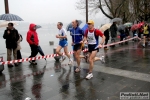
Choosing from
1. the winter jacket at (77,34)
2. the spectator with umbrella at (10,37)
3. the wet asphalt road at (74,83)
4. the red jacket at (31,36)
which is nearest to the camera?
the wet asphalt road at (74,83)

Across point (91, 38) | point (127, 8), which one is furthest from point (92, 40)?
point (127, 8)

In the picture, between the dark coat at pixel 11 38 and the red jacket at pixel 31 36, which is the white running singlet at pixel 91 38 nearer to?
the red jacket at pixel 31 36

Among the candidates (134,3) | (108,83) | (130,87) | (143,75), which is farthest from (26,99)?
(134,3)

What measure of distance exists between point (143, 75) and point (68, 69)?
101 inches

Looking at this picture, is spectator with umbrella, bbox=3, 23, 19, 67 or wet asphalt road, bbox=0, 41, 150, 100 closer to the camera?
wet asphalt road, bbox=0, 41, 150, 100

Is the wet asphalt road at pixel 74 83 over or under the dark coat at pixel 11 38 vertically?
under

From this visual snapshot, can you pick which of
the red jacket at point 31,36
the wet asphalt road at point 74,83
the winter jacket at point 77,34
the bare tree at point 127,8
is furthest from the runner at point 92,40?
the bare tree at point 127,8

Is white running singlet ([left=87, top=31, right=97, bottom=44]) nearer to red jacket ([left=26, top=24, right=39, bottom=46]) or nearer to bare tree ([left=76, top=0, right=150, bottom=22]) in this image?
red jacket ([left=26, top=24, right=39, bottom=46])

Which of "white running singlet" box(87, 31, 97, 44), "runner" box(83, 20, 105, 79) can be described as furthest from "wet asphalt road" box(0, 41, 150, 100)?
"white running singlet" box(87, 31, 97, 44)

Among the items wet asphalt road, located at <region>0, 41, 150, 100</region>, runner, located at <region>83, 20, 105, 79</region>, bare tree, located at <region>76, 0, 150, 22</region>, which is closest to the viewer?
wet asphalt road, located at <region>0, 41, 150, 100</region>

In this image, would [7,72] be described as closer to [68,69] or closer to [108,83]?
[68,69]

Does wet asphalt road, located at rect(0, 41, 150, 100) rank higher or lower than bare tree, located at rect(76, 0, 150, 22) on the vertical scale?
lower

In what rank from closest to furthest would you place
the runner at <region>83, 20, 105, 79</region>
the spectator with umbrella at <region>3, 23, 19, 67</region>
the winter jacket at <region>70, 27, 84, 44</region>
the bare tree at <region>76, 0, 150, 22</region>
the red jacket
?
A: the runner at <region>83, 20, 105, 79</region> → the winter jacket at <region>70, 27, 84, 44</region> → the spectator with umbrella at <region>3, 23, 19, 67</region> → the red jacket → the bare tree at <region>76, 0, 150, 22</region>

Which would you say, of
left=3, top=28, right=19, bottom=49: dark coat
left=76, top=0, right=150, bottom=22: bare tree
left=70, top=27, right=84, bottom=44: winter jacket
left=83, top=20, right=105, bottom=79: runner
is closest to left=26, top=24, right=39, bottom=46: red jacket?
left=3, top=28, right=19, bottom=49: dark coat
